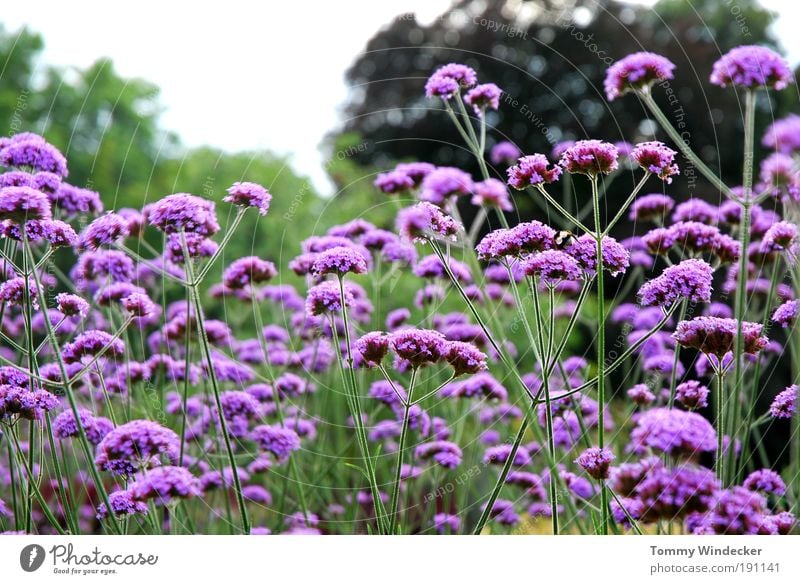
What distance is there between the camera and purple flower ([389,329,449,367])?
1301mm

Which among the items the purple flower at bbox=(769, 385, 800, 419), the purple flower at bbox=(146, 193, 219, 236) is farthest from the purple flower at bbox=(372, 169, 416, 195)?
the purple flower at bbox=(769, 385, 800, 419)

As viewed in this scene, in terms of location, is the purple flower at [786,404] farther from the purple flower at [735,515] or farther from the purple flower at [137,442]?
the purple flower at [137,442]

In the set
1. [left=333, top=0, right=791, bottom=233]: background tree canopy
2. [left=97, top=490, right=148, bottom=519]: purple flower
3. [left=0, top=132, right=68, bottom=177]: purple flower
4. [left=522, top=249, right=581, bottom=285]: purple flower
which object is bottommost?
[left=97, top=490, right=148, bottom=519]: purple flower

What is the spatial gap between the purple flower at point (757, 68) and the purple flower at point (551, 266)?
57 cm

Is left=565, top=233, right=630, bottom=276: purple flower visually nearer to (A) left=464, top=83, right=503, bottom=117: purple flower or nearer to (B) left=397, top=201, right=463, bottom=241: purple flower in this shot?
(B) left=397, top=201, right=463, bottom=241: purple flower

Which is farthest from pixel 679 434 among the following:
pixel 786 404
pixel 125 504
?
pixel 125 504

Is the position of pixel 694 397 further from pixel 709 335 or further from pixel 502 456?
pixel 502 456

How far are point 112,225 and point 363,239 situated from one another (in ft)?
2.21

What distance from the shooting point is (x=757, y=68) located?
56.9 inches

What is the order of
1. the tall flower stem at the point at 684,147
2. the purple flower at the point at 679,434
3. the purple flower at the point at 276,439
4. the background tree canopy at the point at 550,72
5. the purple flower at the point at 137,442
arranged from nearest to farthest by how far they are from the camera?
the purple flower at the point at 679,434 < the purple flower at the point at 137,442 < the tall flower stem at the point at 684,147 < the purple flower at the point at 276,439 < the background tree canopy at the point at 550,72

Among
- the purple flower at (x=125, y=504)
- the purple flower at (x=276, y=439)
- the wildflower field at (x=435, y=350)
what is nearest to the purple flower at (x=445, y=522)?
the wildflower field at (x=435, y=350)

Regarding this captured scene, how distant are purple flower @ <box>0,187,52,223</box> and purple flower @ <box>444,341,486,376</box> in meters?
0.85

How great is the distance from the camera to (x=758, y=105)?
10.3 feet

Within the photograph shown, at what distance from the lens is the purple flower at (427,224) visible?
1.41 m
